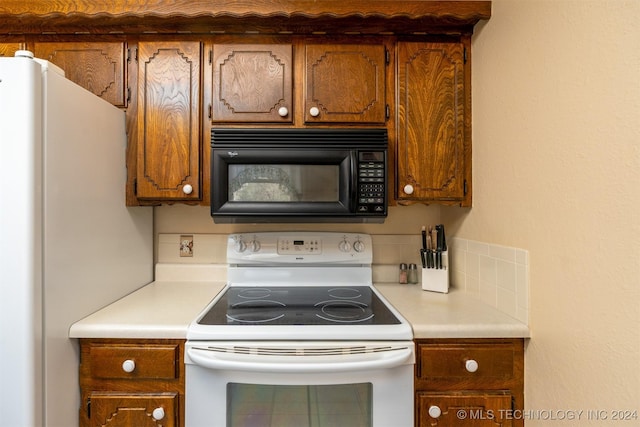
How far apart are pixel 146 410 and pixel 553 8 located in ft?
6.03

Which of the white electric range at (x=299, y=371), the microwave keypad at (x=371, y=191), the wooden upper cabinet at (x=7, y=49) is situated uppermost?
the wooden upper cabinet at (x=7, y=49)

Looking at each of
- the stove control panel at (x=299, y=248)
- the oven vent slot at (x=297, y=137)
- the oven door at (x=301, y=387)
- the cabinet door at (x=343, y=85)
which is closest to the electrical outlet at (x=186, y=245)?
the stove control panel at (x=299, y=248)

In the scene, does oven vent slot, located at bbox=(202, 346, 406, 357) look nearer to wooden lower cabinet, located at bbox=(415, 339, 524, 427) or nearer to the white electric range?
the white electric range

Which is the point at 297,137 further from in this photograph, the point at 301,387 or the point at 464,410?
the point at 464,410

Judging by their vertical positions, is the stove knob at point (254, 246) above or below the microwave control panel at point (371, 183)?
below

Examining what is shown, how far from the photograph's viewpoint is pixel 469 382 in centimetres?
113

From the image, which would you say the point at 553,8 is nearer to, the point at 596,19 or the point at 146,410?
the point at 596,19

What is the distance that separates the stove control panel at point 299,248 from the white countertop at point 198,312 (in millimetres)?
245

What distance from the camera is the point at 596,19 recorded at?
2.80ft

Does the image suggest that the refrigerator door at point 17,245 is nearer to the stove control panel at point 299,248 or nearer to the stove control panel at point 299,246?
the stove control panel at point 299,248

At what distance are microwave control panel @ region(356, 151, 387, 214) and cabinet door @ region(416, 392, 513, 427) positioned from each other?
71 centimetres

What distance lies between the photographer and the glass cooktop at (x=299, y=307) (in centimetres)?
118

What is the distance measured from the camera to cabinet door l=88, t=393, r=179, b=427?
1.11 meters

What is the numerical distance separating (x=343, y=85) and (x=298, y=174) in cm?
45
